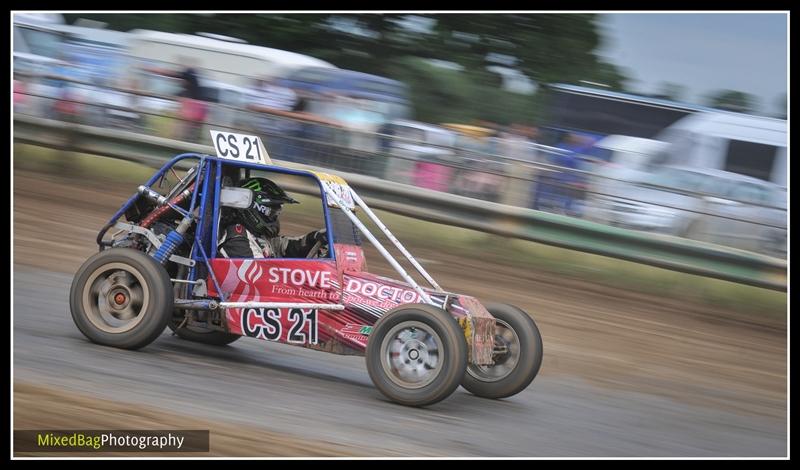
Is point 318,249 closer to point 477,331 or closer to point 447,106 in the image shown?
point 477,331

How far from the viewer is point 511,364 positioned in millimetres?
7547

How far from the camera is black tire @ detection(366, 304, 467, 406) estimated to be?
6668 mm

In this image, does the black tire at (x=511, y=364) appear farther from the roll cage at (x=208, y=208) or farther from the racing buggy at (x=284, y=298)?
the roll cage at (x=208, y=208)

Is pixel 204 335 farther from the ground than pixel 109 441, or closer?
farther from the ground

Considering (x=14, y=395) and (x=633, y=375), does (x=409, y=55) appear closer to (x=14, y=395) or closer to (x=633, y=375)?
(x=633, y=375)

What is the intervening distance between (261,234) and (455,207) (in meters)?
5.36

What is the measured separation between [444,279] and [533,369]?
15.5 feet

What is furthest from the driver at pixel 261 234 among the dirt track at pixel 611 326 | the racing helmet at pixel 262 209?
the dirt track at pixel 611 326

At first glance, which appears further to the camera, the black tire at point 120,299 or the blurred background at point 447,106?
the blurred background at point 447,106

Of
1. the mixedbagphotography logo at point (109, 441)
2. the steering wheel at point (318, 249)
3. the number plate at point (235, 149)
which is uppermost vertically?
the number plate at point (235, 149)

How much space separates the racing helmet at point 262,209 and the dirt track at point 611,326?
2881mm

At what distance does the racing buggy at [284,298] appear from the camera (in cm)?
695

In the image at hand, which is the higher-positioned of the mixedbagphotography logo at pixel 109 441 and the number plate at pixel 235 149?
the number plate at pixel 235 149

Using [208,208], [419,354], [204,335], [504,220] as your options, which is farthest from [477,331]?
[504,220]
